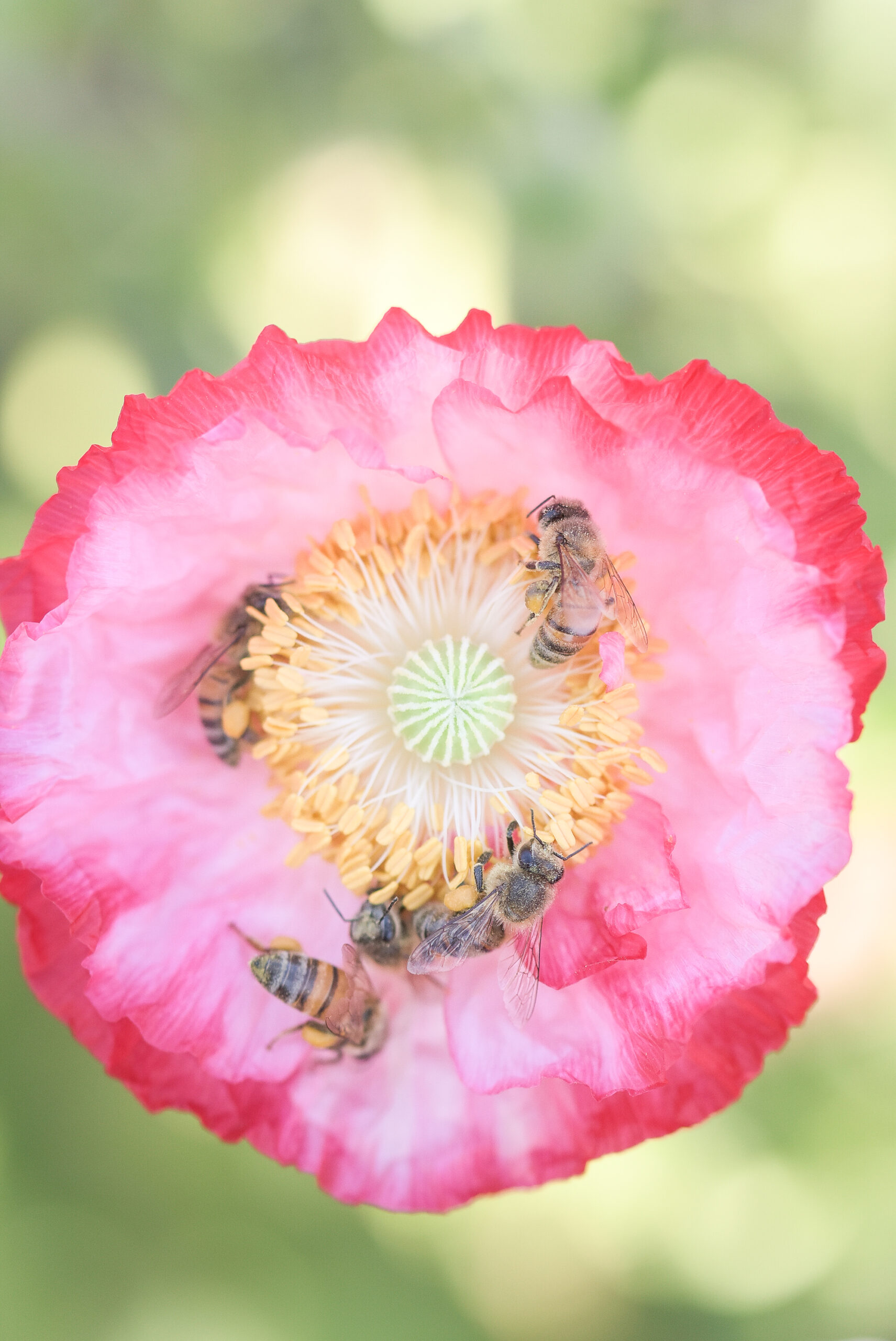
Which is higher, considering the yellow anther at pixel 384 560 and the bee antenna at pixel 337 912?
the yellow anther at pixel 384 560

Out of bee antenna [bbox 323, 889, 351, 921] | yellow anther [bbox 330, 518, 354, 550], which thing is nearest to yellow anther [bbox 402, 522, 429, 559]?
A: yellow anther [bbox 330, 518, 354, 550]

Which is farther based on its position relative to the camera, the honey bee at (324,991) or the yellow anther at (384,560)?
the yellow anther at (384,560)

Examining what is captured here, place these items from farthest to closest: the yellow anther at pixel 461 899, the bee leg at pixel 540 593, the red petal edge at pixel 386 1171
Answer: the red petal edge at pixel 386 1171 < the yellow anther at pixel 461 899 < the bee leg at pixel 540 593

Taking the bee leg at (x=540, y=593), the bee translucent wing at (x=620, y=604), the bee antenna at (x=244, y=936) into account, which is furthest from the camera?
the bee antenna at (x=244, y=936)

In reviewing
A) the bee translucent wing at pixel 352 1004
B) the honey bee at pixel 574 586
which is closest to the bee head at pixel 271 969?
the bee translucent wing at pixel 352 1004

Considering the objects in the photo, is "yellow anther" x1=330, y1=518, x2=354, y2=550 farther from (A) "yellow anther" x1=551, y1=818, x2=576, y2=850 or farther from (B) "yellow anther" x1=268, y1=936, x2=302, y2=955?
(B) "yellow anther" x1=268, y1=936, x2=302, y2=955

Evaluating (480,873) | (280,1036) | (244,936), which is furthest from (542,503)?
(280,1036)

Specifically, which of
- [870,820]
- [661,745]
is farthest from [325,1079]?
[870,820]

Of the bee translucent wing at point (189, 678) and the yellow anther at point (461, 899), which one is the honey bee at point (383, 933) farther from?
the bee translucent wing at point (189, 678)
